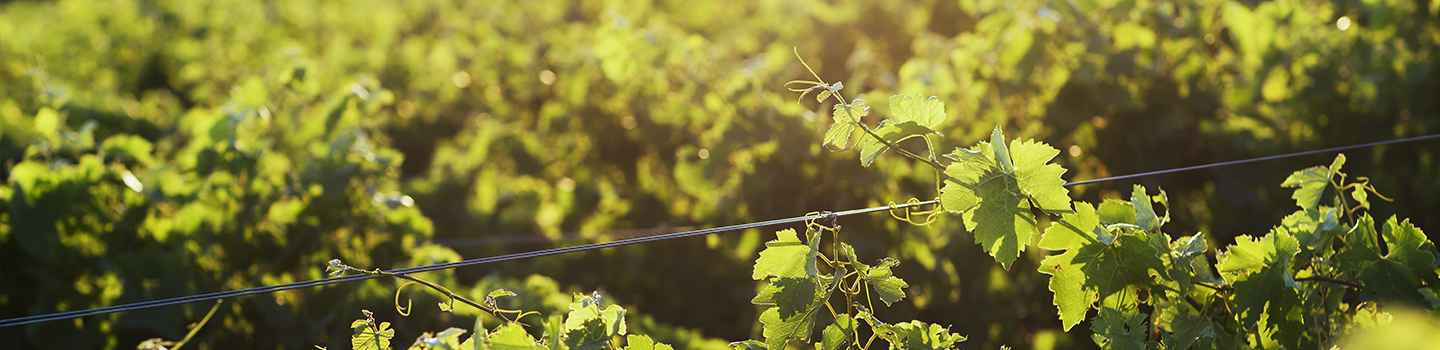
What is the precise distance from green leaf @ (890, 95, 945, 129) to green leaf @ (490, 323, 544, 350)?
2.21 feet

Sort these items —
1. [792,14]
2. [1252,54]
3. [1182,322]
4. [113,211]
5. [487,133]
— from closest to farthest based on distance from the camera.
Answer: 1. [1182,322]
2. [113,211]
3. [1252,54]
4. [487,133]
5. [792,14]

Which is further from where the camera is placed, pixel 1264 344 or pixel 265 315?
pixel 265 315

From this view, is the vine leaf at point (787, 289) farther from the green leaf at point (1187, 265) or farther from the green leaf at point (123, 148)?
the green leaf at point (123, 148)

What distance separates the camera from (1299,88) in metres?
3.73

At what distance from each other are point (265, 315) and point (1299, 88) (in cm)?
412

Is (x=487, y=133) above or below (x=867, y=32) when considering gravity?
below

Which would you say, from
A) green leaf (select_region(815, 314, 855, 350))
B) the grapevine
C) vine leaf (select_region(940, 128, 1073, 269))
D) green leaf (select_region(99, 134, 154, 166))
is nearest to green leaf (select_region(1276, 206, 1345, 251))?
the grapevine

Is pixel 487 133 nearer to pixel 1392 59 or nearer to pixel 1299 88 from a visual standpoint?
pixel 1299 88

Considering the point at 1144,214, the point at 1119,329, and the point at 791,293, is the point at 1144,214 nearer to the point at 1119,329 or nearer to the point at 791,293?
the point at 1119,329

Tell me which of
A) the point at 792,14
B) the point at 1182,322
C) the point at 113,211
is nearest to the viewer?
the point at 1182,322

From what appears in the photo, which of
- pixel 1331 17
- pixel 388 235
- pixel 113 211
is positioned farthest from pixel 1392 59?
pixel 113 211

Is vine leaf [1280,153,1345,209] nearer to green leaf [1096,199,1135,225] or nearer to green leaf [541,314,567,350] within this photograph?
green leaf [1096,199,1135,225]

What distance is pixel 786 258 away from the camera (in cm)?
147

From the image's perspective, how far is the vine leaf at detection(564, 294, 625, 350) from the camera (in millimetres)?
1369
